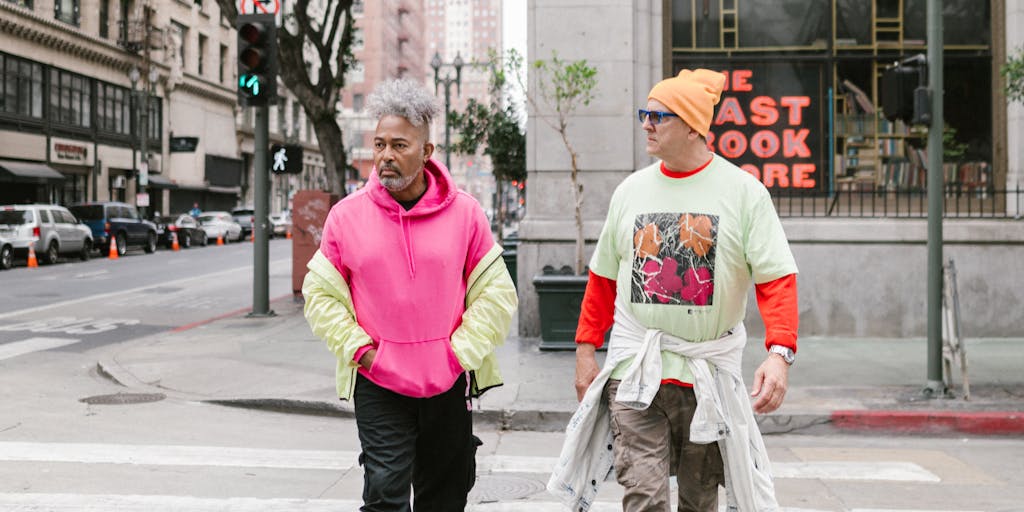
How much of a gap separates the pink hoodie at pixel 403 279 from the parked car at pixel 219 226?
4514cm

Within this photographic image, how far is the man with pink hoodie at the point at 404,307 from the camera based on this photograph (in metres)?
3.60

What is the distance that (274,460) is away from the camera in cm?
685

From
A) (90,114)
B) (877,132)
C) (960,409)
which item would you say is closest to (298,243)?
(877,132)

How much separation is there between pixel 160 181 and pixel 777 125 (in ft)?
142

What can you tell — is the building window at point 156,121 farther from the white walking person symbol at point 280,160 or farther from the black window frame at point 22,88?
the white walking person symbol at point 280,160

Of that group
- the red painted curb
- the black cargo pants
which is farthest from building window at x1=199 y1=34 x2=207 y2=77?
the black cargo pants

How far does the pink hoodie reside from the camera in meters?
3.60

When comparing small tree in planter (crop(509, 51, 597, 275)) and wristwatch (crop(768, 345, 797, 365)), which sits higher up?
small tree in planter (crop(509, 51, 597, 275))

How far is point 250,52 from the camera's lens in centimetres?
1365

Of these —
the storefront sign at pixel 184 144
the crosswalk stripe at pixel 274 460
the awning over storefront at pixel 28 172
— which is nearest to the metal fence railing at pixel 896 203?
the crosswalk stripe at pixel 274 460

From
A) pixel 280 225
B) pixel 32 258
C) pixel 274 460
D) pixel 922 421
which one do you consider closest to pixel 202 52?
pixel 280 225

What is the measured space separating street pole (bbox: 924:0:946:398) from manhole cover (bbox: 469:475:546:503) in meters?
4.23

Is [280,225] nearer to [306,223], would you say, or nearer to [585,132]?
[306,223]

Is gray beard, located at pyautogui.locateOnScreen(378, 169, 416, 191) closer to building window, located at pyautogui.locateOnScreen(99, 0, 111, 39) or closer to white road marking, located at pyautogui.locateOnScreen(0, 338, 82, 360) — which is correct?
white road marking, located at pyautogui.locateOnScreen(0, 338, 82, 360)
